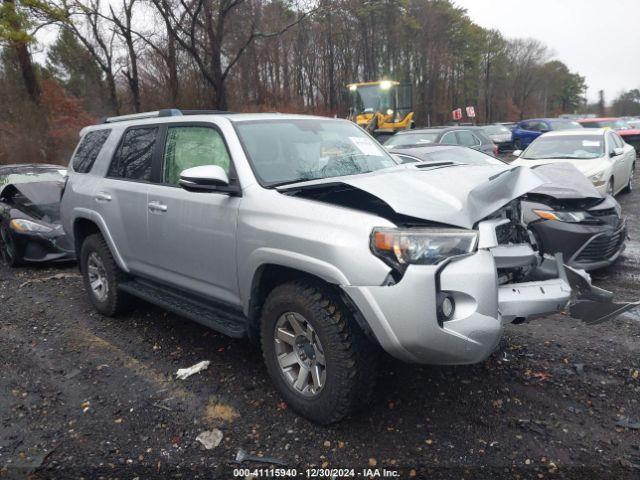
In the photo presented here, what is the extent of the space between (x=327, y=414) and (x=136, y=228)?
2441 millimetres

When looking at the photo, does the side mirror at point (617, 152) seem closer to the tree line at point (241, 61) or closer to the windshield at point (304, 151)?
the windshield at point (304, 151)

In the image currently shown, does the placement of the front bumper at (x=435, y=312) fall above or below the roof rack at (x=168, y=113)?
below

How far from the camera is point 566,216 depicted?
17.5 ft

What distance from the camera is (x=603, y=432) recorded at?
3016mm

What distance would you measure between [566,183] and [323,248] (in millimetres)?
3654

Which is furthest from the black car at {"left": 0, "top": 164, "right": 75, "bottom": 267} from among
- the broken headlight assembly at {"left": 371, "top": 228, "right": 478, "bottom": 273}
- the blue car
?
the blue car

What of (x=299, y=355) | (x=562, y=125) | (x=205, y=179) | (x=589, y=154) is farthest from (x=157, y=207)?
(x=562, y=125)

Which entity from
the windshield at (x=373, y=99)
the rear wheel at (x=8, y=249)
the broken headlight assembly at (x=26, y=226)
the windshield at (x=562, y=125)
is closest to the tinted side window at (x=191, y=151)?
the broken headlight assembly at (x=26, y=226)

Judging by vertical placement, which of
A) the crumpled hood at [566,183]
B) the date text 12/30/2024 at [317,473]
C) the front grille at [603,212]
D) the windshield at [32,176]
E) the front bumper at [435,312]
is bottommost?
the date text 12/30/2024 at [317,473]

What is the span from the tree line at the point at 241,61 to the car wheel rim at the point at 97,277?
1271 centimetres

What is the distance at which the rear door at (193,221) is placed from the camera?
3584mm

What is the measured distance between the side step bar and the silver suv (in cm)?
1

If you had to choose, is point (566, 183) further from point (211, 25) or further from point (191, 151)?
point (211, 25)

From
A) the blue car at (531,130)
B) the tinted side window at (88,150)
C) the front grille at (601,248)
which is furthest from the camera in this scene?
the blue car at (531,130)
